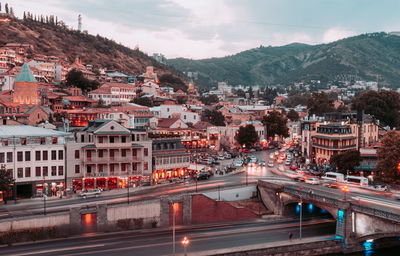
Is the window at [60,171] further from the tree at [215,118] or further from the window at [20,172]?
the tree at [215,118]

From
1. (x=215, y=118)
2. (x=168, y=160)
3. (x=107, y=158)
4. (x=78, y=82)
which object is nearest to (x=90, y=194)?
(x=107, y=158)

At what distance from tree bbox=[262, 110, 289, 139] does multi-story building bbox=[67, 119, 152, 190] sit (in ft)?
166

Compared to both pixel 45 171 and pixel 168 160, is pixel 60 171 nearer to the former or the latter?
pixel 45 171

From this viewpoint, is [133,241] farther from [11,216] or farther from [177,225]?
[11,216]

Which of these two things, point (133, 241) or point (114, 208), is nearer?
point (133, 241)

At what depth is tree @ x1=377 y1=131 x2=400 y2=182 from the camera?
55656 mm

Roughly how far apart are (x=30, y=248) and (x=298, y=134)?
82.1m

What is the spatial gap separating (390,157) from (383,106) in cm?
4687

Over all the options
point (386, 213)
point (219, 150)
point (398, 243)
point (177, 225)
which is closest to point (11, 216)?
point (177, 225)

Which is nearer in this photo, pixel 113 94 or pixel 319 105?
pixel 319 105

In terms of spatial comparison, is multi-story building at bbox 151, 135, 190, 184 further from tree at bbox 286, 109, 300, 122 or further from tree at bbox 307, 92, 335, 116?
tree at bbox 286, 109, 300, 122

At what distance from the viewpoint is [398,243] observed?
45.4 meters

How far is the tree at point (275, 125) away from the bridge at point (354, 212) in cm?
5048

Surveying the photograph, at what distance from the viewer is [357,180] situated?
2286 inches
